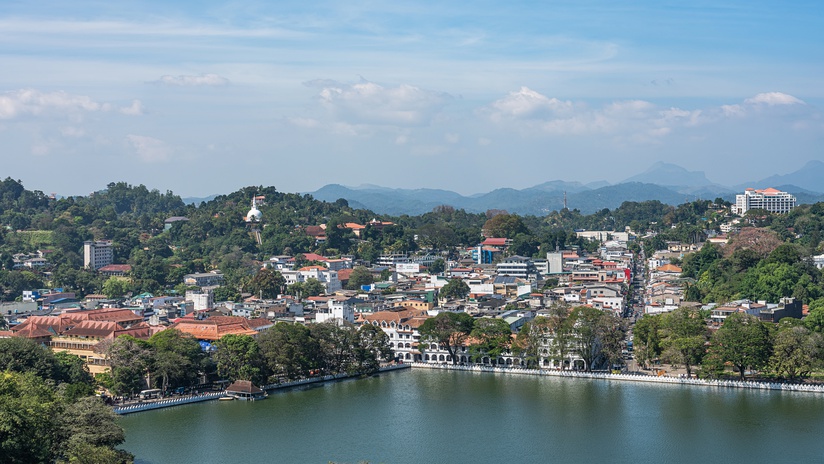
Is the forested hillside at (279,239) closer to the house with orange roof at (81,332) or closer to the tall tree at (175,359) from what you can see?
the house with orange roof at (81,332)

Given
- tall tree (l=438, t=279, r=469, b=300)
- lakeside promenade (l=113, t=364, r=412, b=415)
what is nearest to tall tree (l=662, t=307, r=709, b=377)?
lakeside promenade (l=113, t=364, r=412, b=415)

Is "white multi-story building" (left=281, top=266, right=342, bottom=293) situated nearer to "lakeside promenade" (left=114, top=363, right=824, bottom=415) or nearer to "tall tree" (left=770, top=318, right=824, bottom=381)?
"lakeside promenade" (left=114, top=363, right=824, bottom=415)

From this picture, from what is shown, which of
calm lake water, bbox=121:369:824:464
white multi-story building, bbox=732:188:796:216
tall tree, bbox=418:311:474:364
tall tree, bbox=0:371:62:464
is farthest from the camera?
white multi-story building, bbox=732:188:796:216

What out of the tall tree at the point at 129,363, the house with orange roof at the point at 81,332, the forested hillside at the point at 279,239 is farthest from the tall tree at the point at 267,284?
the tall tree at the point at 129,363

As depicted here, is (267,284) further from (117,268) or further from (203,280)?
(117,268)

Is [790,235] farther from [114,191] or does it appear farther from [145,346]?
[114,191]

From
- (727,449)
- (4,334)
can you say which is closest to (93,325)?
(4,334)

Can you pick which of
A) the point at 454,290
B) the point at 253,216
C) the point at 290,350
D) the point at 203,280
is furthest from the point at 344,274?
the point at 290,350
